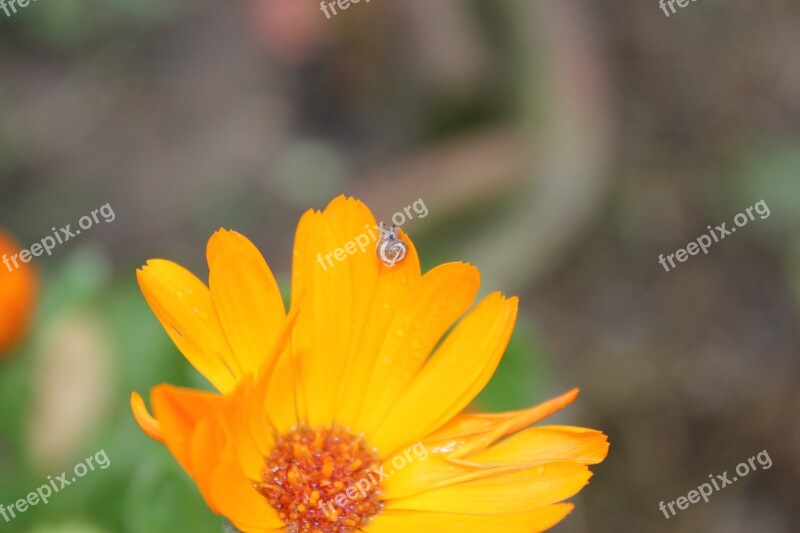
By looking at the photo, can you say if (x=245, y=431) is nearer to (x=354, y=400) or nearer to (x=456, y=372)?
(x=354, y=400)

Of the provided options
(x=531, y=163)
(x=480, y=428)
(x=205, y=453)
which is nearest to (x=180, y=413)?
(x=205, y=453)

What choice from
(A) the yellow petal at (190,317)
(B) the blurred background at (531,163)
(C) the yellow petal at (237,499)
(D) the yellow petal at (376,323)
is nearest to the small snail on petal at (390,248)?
(D) the yellow petal at (376,323)

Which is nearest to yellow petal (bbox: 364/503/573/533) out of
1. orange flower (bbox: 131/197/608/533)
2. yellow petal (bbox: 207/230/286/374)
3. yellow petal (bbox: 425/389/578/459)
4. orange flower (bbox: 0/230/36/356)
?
orange flower (bbox: 131/197/608/533)

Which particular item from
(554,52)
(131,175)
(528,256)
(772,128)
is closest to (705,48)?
(772,128)

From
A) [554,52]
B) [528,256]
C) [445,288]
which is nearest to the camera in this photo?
[445,288]

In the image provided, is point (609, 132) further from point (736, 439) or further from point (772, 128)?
point (736, 439)

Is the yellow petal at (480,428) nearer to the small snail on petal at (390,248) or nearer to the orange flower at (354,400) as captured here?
the orange flower at (354,400)
